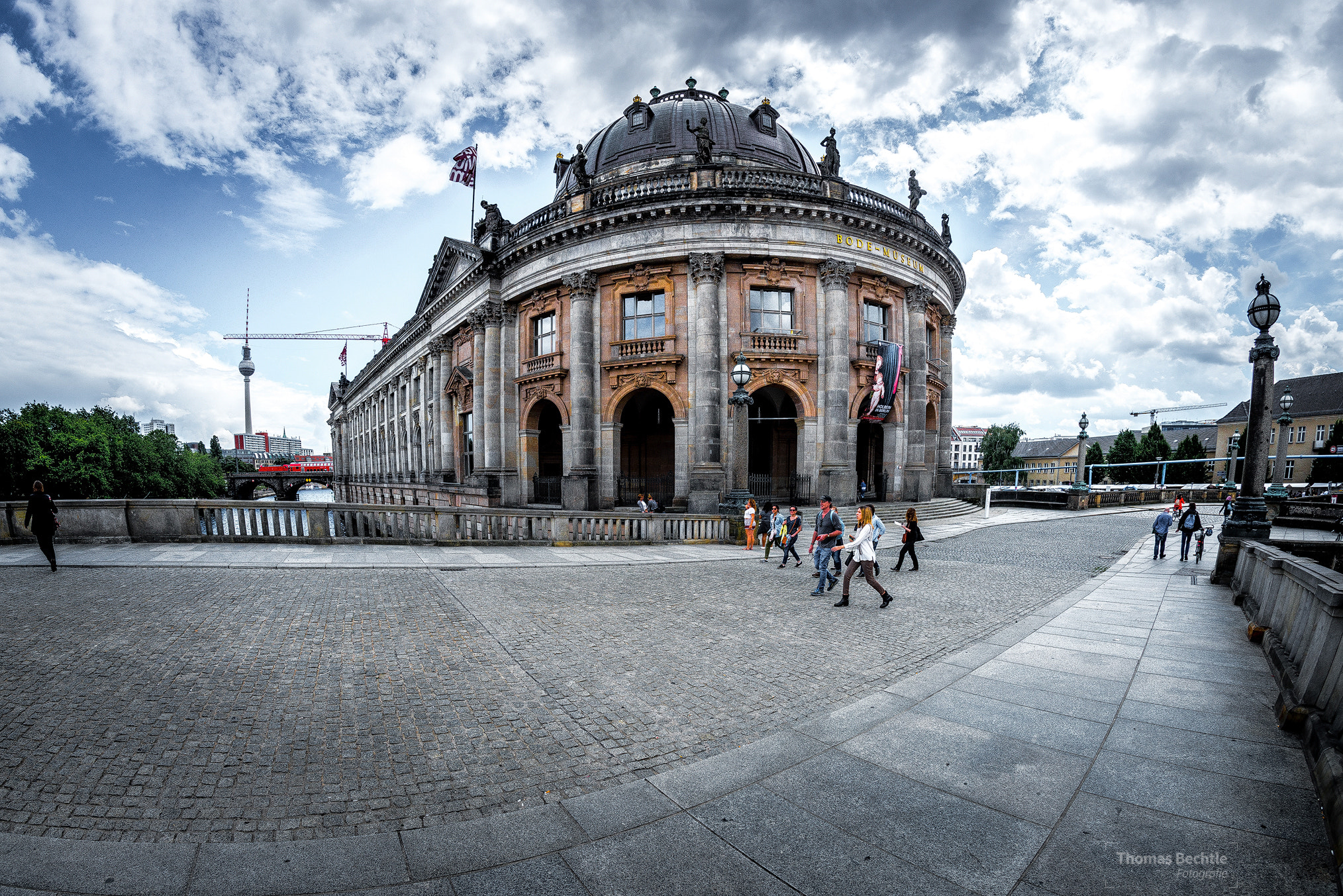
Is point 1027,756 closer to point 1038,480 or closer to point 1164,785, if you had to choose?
point 1164,785

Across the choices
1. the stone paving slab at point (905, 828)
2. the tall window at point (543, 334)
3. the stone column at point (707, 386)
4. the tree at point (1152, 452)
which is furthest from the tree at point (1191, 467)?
the stone paving slab at point (905, 828)

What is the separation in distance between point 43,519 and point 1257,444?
22306 mm

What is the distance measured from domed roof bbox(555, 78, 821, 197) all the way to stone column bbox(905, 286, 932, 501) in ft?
32.3

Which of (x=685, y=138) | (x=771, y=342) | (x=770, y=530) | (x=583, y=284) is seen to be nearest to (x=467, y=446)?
(x=583, y=284)

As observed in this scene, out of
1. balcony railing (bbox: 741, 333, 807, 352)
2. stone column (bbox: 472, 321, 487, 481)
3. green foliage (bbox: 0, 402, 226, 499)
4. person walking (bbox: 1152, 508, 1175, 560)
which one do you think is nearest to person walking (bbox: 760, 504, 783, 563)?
person walking (bbox: 1152, 508, 1175, 560)

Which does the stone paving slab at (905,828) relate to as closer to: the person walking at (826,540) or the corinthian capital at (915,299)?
the person walking at (826,540)

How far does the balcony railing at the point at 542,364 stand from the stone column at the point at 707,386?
A: 7.12 metres

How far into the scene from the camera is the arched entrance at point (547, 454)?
28.0 meters

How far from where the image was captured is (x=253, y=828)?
3084 mm

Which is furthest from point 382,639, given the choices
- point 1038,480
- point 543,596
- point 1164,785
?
point 1038,480

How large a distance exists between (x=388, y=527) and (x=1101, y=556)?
19026mm

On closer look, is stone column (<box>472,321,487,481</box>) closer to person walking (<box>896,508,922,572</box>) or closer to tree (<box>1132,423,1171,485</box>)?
person walking (<box>896,508,922,572</box>)

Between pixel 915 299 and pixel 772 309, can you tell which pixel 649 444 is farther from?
pixel 915 299

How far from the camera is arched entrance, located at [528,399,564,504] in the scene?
28.0m
